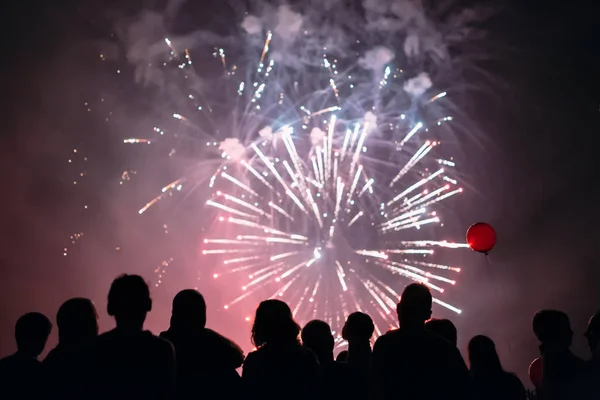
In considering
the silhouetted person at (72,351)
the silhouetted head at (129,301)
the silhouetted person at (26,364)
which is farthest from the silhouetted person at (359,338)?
the silhouetted person at (26,364)

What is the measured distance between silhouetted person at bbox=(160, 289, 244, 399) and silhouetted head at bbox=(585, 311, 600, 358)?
2.53 m

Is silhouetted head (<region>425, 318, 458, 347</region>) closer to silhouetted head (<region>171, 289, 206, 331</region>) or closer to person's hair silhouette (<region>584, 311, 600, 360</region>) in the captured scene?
person's hair silhouette (<region>584, 311, 600, 360</region>)

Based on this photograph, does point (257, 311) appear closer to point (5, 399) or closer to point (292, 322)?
point (292, 322)

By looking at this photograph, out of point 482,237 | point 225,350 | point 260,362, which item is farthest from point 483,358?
point 482,237

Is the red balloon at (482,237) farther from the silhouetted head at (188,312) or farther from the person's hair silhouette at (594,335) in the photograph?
the silhouetted head at (188,312)

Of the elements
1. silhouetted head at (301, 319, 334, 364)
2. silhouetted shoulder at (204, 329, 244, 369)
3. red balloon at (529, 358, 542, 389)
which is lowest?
red balloon at (529, 358, 542, 389)

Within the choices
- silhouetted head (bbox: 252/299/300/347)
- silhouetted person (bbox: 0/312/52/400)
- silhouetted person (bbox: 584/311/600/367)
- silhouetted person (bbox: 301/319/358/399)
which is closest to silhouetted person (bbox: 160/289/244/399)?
silhouetted head (bbox: 252/299/300/347)

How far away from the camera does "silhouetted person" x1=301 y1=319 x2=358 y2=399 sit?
4.16m

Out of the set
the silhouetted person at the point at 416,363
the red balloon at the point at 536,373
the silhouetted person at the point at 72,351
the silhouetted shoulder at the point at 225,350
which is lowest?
the red balloon at the point at 536,373

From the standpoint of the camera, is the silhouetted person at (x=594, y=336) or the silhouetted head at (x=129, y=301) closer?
the silhouetted head at (x=129, y=301)

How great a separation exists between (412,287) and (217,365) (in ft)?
4.43

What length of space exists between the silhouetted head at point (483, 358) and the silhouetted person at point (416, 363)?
1.74 ft

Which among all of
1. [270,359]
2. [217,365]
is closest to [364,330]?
[270,359]

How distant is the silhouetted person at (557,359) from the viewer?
A: 4109 mm
